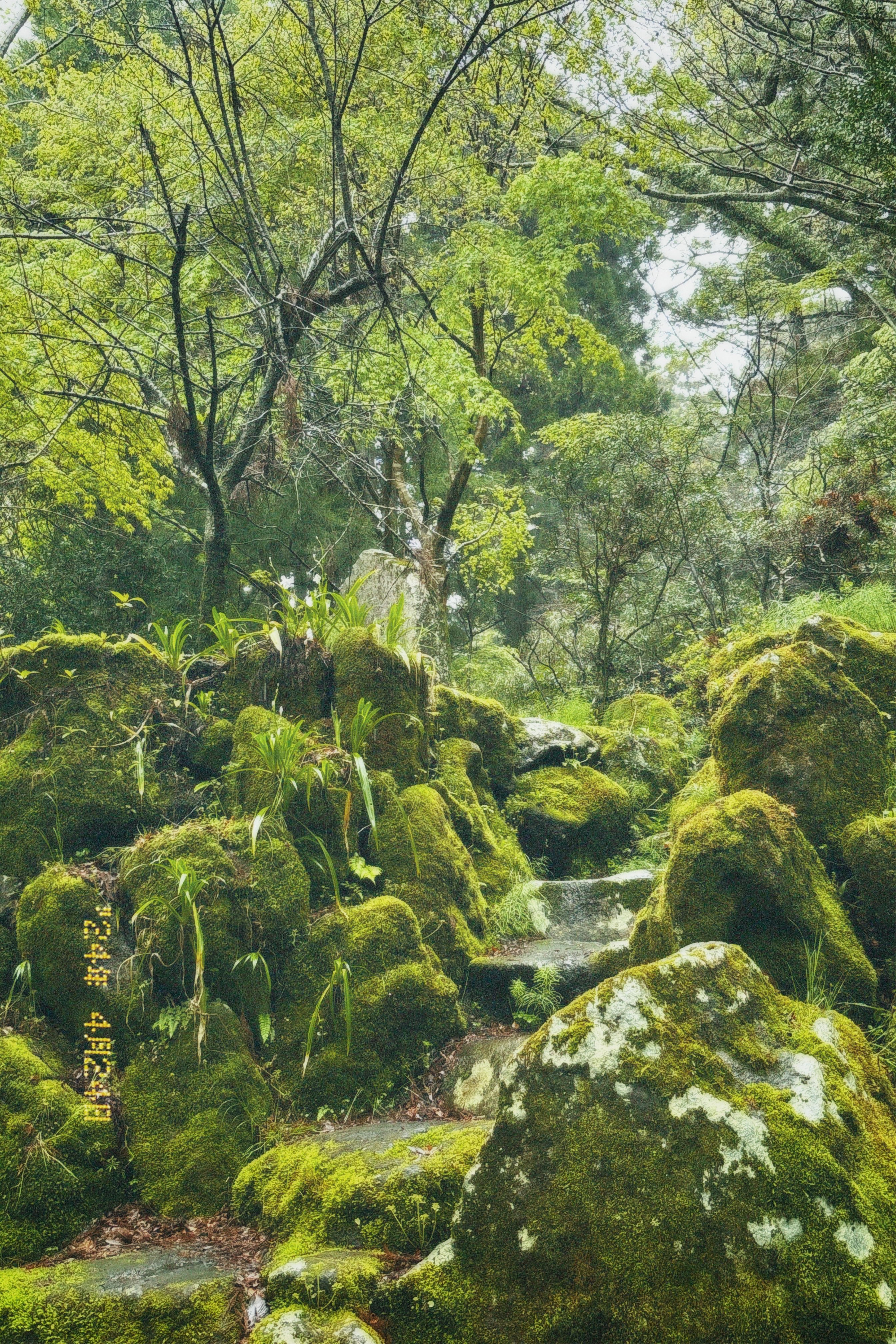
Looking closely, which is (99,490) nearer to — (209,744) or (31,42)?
(209,744)

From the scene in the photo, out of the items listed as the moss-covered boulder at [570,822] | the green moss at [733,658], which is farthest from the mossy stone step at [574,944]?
the green moss at [733,658]

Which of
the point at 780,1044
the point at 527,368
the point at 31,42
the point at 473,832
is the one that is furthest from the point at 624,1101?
the point at 31,42

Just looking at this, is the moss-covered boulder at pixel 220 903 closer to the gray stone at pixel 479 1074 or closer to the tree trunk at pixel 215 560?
the gray stone at pixel 479 1074

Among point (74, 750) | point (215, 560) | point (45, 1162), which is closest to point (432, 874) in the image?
point (74, 750)

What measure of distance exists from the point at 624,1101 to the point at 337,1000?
2.03 m

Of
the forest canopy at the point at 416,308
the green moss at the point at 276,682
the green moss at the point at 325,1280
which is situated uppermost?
the forest canopy at the point at 416,308

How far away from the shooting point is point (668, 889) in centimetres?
410

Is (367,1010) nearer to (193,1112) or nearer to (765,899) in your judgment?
(193,1112)

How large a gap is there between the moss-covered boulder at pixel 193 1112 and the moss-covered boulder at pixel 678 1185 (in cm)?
137

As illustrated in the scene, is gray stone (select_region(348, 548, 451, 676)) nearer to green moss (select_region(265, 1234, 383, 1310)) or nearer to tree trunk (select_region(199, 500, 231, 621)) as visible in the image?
tree trunk (select_region(199, 500, 231, 621))

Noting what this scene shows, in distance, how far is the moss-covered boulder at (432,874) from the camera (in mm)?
5086

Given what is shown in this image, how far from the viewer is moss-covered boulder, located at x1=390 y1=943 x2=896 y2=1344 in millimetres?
2338

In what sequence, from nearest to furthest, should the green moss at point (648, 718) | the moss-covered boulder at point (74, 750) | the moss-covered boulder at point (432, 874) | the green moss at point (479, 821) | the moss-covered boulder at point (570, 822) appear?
the moss-covered boulder at point (74, 750)
the moss-covered boulder at point (432, 874)
the green moss at point (479, 821)
the moss-covered boulder at point (570, 822)
the green moss at point (648, 718)

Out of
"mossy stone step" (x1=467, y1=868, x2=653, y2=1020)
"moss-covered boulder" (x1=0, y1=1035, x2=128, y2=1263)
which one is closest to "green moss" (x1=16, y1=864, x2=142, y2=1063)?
"moss-covered boulder" (x1=0, y1=1035, x2=128, y2=1263)
